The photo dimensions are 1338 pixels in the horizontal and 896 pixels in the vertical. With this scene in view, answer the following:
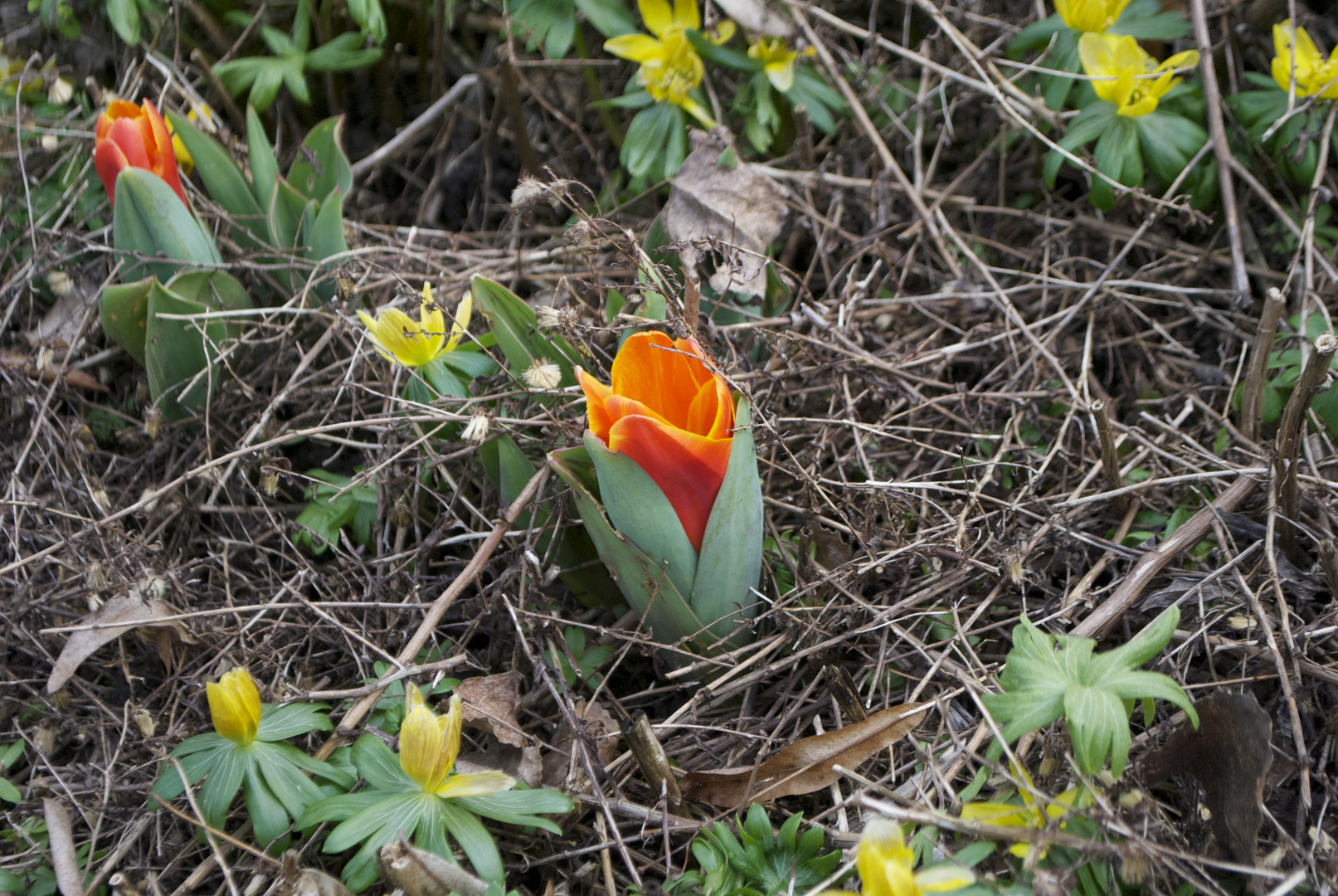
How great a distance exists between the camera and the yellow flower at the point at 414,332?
1.33m

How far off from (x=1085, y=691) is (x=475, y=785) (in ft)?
2.24

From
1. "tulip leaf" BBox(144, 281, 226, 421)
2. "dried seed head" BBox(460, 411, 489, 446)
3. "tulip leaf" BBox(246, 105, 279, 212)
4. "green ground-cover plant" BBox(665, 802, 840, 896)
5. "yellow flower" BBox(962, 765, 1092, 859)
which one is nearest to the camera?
"yellow flower" BBox(962, 765, 1092, 859)

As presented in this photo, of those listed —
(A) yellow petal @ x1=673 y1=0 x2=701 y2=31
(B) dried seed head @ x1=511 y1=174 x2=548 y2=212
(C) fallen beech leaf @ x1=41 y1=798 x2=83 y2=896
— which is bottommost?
(C) fallen beech leaf @ x1=41 y1=798 x2=83 y2=896

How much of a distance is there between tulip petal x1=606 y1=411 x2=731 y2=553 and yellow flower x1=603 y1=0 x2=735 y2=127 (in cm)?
90

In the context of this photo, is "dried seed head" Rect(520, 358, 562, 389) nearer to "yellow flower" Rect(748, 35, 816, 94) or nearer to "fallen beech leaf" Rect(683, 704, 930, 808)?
"fallen beech leaf" Rect(683, 704, 930, 808)

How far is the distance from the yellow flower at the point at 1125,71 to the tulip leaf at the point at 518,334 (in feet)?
3.57

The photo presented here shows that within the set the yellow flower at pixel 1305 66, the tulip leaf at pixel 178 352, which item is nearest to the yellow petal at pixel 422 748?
the tulip leaf at pixel 178 352

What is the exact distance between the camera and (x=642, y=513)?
1.14 meters

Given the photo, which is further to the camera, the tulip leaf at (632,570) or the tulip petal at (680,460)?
the tulip leaf at (632,570)

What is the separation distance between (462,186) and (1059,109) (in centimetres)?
137

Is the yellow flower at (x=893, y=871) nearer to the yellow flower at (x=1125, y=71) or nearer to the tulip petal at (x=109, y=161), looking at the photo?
the yellow flower at (x=1125, y=71)

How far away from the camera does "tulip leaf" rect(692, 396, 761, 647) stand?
1.12 meters

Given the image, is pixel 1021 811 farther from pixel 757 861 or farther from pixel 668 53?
pixel 668 53

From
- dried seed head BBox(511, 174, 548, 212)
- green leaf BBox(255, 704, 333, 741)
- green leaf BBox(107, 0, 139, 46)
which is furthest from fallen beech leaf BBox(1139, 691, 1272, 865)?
green leaf BBox(107, 0, 139, 46)
